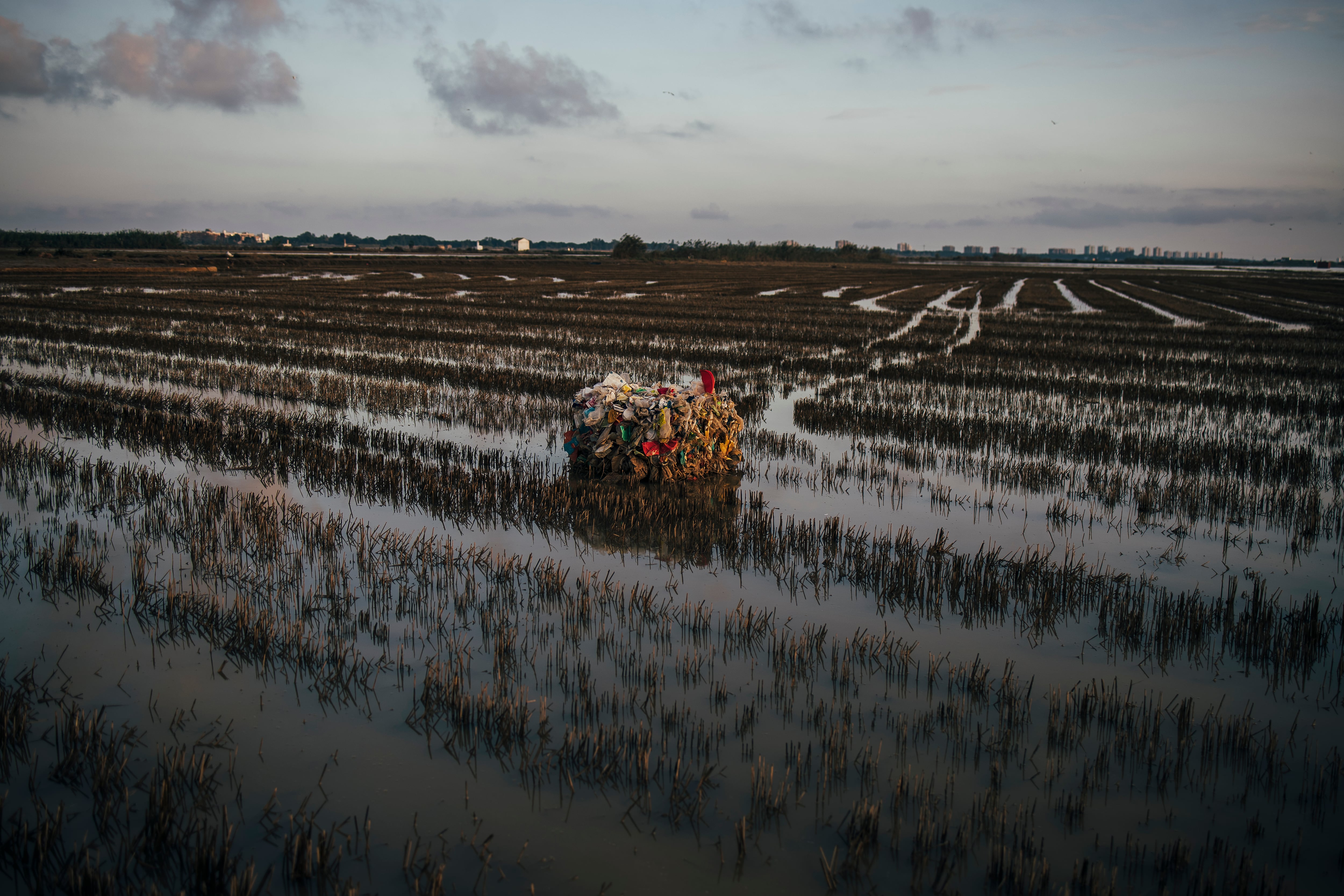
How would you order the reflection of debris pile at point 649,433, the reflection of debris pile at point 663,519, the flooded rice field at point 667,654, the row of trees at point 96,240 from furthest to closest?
the row of trees at point 96,240 < the reflection of debris pile at point 649,433 < the reflection of debris pile at point 663,519 < the flooded rice field at point 667,654

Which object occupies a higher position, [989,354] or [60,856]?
[989,354]

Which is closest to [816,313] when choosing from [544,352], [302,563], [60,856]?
[544,352]

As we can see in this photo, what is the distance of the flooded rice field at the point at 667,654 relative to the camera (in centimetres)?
274

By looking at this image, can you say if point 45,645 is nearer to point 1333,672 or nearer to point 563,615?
point 563,615

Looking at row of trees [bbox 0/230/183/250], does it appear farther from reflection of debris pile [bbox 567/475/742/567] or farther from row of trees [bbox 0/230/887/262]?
reflection of debris pile [bbox 567/475/742/567]

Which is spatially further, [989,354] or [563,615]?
[989,354]

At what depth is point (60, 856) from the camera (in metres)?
2.61

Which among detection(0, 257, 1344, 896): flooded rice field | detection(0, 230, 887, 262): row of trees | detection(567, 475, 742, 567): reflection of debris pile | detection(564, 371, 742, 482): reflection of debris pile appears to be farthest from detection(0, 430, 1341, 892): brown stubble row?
detection(0, 230, 887, 262): row of trees

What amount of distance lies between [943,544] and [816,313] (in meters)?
21.8

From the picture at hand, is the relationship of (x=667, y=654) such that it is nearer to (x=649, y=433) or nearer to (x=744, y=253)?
(x=649, y=433)

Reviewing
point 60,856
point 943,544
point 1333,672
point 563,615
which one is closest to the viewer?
point 60,856

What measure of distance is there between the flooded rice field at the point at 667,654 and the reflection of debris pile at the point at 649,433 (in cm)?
26

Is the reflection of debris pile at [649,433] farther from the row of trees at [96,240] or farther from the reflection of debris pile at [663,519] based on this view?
the row of trees at [96,240]

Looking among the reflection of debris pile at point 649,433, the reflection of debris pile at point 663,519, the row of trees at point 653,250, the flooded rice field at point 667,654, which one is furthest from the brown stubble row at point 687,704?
the row of trees at point 653,250
